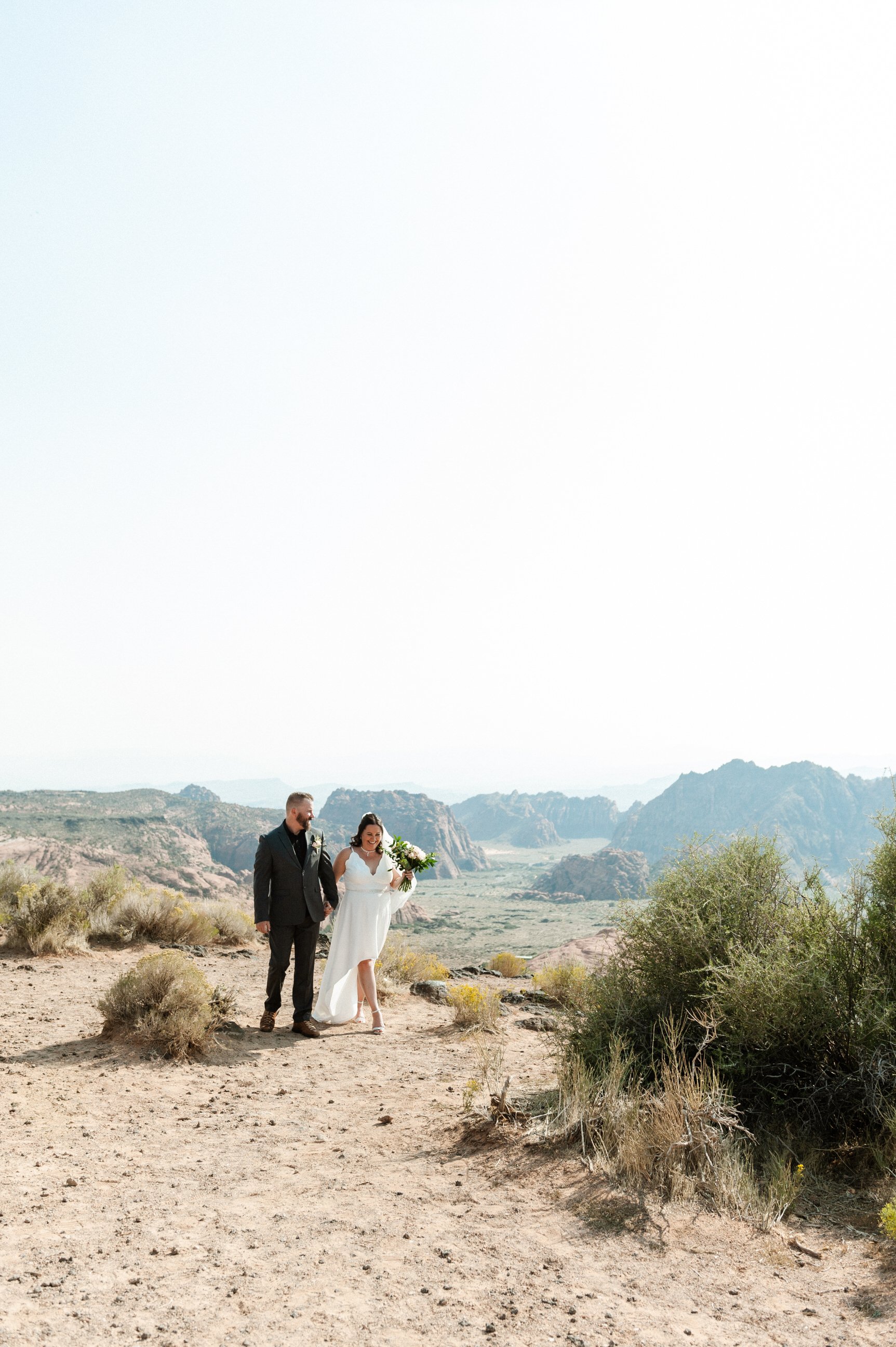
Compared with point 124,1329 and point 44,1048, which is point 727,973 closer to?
point 124,1329

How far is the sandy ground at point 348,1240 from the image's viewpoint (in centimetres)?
318

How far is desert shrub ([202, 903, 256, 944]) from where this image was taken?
14.7 meters

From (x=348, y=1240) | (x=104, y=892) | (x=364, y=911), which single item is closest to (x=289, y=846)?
(x=364, y=911)

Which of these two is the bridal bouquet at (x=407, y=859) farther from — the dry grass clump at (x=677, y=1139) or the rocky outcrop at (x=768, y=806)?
the rocky outcrop at (x=768, y=806)

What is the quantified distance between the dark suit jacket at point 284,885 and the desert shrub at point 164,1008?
89 cm

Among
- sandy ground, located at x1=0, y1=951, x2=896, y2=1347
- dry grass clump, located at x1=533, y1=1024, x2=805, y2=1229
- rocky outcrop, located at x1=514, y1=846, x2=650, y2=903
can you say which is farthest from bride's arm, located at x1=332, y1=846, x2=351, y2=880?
rocky outcrop, located at x1=514, y1=846, x2=650, y2=903

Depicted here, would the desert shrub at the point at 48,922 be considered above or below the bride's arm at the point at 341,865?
below

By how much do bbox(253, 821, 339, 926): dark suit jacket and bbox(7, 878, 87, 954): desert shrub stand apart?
5.48 m

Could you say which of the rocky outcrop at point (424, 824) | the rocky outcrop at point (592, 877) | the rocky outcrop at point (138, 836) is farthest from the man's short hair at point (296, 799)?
the rocky outcrop at point (424, 824)

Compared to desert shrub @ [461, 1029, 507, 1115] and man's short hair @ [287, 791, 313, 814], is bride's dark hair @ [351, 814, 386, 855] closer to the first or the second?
man's short hair @ [287, 791, 313, 814]

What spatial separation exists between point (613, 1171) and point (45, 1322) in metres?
3.01

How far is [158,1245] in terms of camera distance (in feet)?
12.2

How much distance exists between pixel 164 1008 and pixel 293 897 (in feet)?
4.94

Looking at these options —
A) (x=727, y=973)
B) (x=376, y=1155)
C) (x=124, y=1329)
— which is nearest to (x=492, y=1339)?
(x=124, y=1329)
